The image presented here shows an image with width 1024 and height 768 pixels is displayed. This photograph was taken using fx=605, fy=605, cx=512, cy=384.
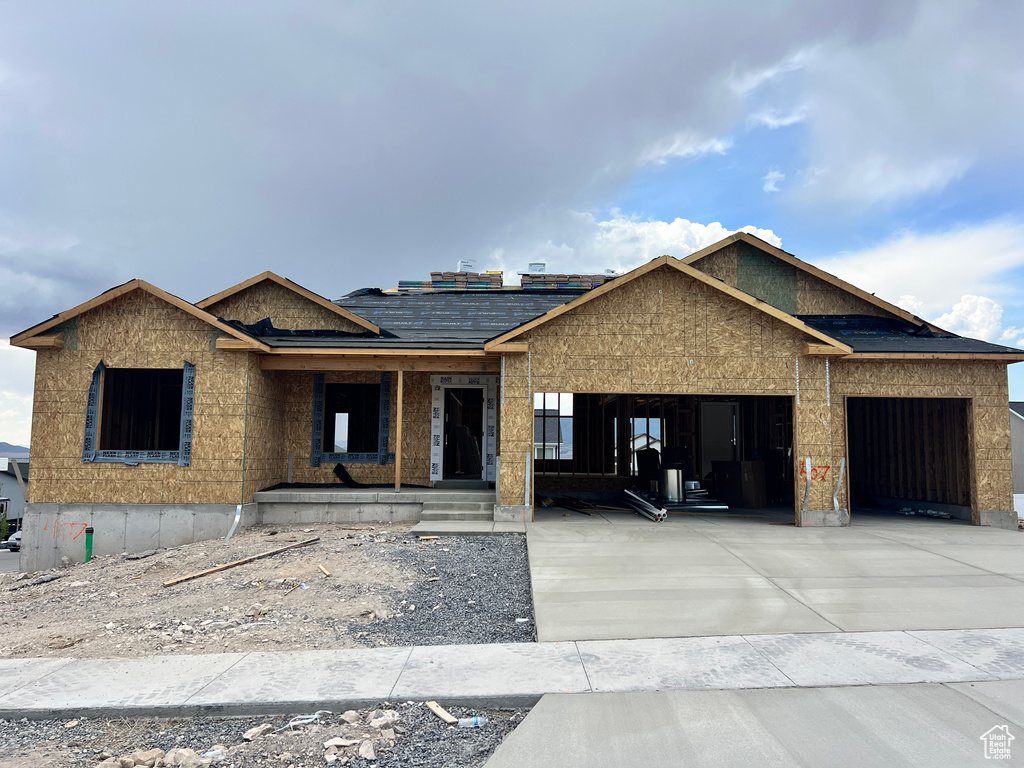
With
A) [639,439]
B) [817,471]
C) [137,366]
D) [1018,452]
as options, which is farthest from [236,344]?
[1018,452]

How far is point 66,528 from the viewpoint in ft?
37.1

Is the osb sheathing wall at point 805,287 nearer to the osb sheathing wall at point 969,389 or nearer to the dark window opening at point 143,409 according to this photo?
the osb sheathing wall at point 969,389

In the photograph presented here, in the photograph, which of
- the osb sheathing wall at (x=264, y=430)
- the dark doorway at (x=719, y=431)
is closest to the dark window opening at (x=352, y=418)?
the osb sheathing wall at (x=264, y=430)

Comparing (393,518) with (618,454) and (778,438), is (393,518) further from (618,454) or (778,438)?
(778,438)

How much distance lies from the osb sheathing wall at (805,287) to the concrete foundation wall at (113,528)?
12.4 metres

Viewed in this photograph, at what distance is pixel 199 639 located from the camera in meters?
5.92

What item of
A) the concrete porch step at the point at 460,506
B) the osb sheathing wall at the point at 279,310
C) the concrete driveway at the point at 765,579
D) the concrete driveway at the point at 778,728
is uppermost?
the osb sheathing wall at the point at 279,310

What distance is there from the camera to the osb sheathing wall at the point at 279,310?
45.9 feet

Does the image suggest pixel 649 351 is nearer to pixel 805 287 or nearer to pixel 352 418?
pixel 805 287

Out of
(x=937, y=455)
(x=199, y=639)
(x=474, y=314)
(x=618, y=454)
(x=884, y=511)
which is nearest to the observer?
(x=199, y=639)

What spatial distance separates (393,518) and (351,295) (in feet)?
27.4

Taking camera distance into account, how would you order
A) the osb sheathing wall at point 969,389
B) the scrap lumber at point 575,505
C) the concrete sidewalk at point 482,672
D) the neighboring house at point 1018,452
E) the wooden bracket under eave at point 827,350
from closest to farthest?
the concrete sidewalk at point 482,672 → the wooden bracket under eave at point 827,350 → the osb sheathing wall at point 969,389 → the scrap lumber at point 575,505 → the neighboring house at point 1018,452

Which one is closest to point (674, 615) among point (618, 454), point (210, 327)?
point (210, 327)

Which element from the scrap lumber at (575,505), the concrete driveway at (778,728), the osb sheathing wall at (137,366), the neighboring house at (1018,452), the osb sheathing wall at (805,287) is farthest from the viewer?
the neighboring house at (1018,452)
